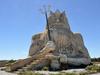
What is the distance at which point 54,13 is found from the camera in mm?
35562

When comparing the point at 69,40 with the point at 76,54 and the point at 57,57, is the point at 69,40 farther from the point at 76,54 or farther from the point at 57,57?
the point at 57,57

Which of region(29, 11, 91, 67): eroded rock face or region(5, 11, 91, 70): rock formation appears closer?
region(5, 11, 91, 70): rock formation

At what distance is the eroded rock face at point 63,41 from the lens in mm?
31927

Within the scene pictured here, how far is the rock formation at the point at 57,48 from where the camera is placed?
27.8 metres

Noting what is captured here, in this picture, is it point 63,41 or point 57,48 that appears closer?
point 57,48

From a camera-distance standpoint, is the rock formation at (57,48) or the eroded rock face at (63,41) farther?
the eroded rock face at (63,41)

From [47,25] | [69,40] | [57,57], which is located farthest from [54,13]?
[57,57]

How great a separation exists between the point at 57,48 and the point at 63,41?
1642mm

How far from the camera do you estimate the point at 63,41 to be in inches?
1313

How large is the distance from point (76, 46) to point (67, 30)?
2.61 metres

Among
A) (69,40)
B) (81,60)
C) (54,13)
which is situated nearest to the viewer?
(81,60)

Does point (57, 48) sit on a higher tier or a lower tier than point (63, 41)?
lower

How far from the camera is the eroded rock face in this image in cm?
3193

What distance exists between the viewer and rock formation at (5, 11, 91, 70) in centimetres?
2775
